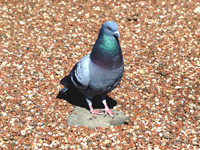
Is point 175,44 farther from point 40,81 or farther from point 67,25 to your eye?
point 40,81

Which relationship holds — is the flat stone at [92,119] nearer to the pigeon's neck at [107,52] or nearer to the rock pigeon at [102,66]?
the rock pigeon at [102,66]

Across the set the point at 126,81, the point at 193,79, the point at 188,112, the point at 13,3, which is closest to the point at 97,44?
the point at 126,81

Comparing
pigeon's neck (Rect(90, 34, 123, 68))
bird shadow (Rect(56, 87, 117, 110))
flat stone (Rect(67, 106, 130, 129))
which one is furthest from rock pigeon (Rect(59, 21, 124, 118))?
bird shadow (Rect(56, 87, 117, 110))

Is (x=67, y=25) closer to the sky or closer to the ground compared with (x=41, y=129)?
closer to the sky

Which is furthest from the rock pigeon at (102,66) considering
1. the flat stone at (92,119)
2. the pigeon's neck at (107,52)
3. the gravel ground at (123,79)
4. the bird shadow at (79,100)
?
the gravel ground at (123,79)

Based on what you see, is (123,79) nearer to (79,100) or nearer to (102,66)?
(79,100)

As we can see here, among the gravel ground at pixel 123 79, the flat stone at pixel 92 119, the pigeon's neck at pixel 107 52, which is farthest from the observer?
the flat stone at pixel 92 119
